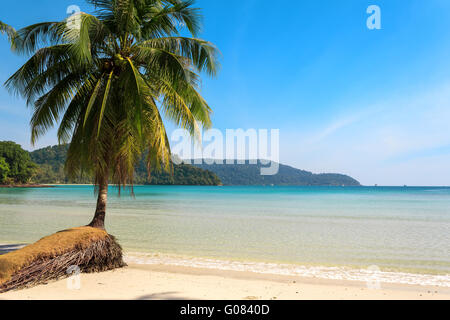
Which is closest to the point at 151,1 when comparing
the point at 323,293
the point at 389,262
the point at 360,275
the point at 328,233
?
the point at 323,293

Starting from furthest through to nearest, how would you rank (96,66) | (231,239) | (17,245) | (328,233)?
(328,233)
(231,239)
(17,245)
(96,66)

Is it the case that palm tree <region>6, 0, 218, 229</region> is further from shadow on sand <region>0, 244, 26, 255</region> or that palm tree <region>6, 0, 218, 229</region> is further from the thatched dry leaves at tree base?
shadow on sand <region>0, 244, 26, 255</region>

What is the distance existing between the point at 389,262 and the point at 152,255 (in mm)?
6930

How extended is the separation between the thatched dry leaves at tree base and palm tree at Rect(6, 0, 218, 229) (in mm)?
995

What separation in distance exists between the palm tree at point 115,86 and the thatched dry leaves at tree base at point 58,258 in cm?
100

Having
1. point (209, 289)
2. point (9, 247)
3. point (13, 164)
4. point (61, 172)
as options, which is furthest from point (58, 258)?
point (61, 172)

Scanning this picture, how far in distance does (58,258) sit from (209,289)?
2.79 meters

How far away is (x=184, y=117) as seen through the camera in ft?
25.5

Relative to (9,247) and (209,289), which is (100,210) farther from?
(9,247)

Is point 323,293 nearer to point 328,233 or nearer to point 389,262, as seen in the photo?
point 389,262

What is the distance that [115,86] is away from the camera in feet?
23.8

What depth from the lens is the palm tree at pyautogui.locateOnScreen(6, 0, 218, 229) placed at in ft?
22.5

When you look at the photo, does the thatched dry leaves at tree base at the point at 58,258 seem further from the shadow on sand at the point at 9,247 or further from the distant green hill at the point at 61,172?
the distant green hill at the point at 61,172

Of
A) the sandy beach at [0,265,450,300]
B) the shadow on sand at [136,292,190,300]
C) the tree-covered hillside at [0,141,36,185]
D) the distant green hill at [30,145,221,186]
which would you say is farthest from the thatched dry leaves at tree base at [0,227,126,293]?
the distant green hill at [30,145,221,186]
